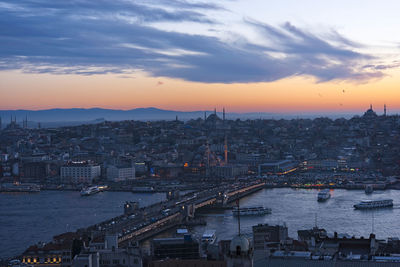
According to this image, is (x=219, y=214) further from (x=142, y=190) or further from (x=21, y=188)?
(x=21, y=188)

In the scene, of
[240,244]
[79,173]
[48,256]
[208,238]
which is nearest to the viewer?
[240,244]

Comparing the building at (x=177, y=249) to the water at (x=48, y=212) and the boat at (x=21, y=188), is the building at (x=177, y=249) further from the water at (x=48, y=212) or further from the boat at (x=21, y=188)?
the boat at (x=21, y=188)

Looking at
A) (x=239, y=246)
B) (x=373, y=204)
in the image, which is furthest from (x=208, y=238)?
(x=239, y=246)

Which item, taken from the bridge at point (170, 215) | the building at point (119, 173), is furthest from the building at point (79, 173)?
the bridge at point (170, 215)

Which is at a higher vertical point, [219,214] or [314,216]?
[314,216]

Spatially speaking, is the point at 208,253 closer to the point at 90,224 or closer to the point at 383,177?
the point at 90,224

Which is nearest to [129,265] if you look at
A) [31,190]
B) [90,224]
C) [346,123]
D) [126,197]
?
[90,224]
